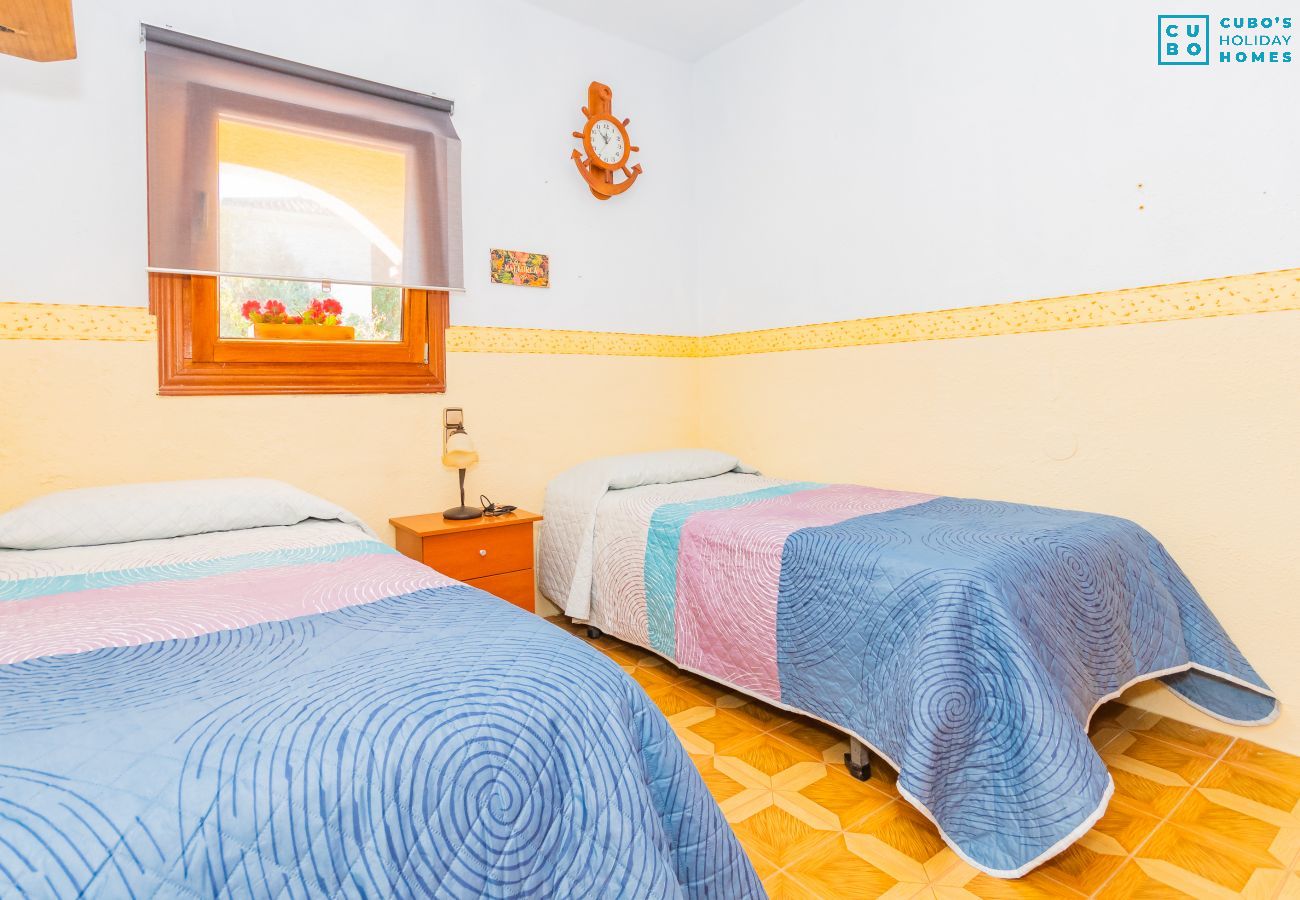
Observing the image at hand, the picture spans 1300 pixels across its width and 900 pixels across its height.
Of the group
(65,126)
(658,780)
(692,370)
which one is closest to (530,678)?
(658,780)

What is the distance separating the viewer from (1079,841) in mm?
1737

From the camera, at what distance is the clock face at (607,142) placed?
3500 mm

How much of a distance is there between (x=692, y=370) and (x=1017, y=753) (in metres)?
2.76

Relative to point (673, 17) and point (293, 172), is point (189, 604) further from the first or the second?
point (673, 17)

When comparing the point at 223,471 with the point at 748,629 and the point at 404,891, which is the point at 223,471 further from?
the point at 404,891

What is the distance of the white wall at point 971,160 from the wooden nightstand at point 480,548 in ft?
5.59

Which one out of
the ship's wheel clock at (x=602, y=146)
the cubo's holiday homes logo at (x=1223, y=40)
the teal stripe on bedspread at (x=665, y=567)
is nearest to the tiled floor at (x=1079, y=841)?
the teal stripe on bedspread at (x=665, y=567)

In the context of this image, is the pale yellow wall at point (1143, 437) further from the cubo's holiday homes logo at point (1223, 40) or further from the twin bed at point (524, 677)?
the cubo's holiday homes logo at point (1223, 40)

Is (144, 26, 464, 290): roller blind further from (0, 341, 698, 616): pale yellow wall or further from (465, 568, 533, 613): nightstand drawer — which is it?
(465, 568, 533, 613): nightstand drawer

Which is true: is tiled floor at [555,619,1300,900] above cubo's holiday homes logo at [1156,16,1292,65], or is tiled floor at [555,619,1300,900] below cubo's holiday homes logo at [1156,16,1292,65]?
below

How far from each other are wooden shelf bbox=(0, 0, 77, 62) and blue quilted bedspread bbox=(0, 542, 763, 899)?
155 cm

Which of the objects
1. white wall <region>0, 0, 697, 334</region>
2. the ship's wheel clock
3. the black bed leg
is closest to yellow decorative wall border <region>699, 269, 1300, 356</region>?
white wall <region>0, 0, 697, 334</region>

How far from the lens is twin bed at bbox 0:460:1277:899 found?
0.81m

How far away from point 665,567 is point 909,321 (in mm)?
1490
